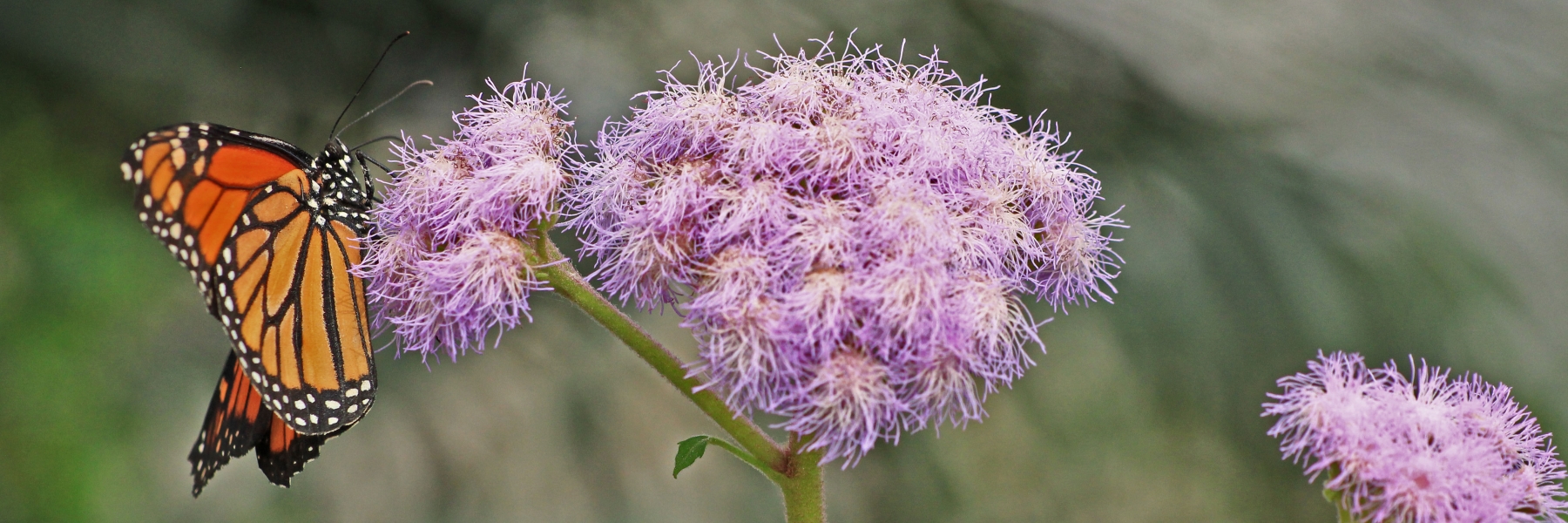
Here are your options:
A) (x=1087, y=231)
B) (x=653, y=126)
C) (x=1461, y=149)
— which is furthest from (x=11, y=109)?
(x=1461, y=149)

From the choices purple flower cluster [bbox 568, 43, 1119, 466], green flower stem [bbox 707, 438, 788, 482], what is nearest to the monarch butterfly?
purple flower cluster [bbox 568, 43, 1119, 466]

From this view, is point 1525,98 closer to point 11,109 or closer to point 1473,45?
point 1473,45

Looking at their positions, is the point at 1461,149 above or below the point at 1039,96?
above

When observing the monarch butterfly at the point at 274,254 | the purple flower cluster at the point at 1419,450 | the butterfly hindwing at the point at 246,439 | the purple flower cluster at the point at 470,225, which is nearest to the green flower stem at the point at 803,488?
the purple flower cluster at the point at 470,225

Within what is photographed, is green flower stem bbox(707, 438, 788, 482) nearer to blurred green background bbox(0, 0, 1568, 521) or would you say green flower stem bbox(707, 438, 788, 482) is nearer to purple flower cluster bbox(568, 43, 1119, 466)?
purple flower cluster bbox(568, 43, 1119, 466)

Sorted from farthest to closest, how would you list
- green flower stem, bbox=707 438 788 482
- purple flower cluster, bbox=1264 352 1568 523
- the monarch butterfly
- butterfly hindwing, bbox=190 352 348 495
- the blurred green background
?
the blurred green background, butterfly hindwing, bbox=190 352 348 495, the monarch butterfly, green flower stem, bbox=707 438 788 482, purple flower cluster, bbox=1264 352 1568 523

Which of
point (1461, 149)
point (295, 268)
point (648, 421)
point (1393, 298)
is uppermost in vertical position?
point (1461, 149)
